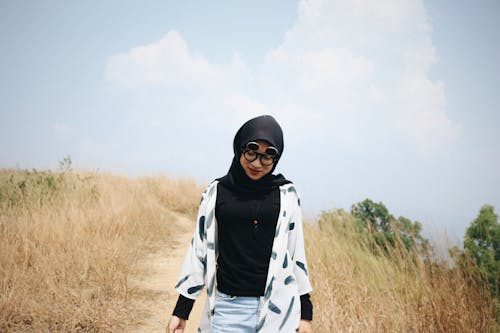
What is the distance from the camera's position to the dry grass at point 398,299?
8.27ft

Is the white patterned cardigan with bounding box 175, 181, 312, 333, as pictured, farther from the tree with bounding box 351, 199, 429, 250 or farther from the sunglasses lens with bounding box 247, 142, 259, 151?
the tree with bounding box 351, 199, 429, 250

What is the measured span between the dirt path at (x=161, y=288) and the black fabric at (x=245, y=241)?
7.46 feet

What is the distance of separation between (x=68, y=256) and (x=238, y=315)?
3303 mm

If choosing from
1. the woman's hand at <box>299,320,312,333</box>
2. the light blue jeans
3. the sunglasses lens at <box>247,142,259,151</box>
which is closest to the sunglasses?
the sunglasses lens at <box>247,142,259,151</box>

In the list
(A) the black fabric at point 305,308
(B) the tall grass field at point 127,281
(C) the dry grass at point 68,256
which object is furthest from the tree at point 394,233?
(C) the dry grass at point 68,256

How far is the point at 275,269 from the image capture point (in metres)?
1.37

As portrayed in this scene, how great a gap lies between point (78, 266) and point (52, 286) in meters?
0.57

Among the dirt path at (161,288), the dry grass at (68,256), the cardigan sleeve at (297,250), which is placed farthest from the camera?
the dirt path at (161,288)

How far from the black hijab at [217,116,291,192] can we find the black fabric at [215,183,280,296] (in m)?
0.05

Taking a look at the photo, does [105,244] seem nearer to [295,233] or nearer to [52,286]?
[52,286]

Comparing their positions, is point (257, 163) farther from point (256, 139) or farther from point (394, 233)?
point (394, 233)

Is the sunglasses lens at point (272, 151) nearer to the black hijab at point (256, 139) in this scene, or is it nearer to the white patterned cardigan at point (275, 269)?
the black hijab at point (256, 139)

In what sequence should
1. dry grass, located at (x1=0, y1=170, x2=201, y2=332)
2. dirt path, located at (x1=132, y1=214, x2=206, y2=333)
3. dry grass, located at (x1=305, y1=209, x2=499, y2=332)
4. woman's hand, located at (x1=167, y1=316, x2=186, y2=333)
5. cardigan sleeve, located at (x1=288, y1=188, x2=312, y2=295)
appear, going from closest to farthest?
woman's hand, located at (x1=167, y1=316, x2=186, y2=333)
cardigan sleeve, located at (x1=288, y1=188, x2=312, y2=295)
dry grass, located at (x1=305, y1=209, x2=499, y2=332)
dry grass, located at (x1=0, y1=170, x2=201, y2=332)
dirt path, located at (x1=132, y1=214, x2=206, y2=333)

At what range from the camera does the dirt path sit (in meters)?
3.25
